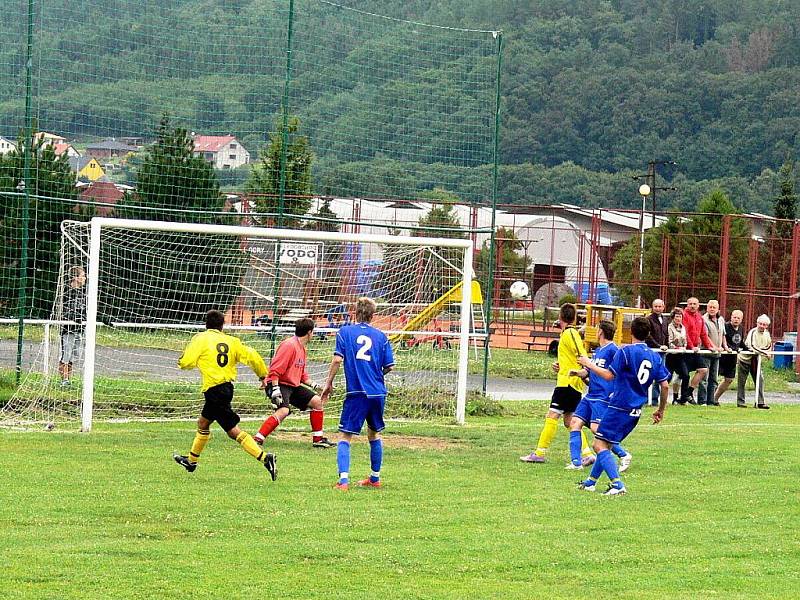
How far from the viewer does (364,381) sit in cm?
1205

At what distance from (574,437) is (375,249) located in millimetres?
6884

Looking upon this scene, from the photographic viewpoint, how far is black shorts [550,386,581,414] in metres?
14.1

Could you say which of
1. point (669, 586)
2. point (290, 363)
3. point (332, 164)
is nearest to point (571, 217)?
point (332, 164)

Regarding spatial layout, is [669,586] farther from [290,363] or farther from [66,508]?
[290,363]

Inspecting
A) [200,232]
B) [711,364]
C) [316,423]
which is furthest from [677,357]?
[200,232]

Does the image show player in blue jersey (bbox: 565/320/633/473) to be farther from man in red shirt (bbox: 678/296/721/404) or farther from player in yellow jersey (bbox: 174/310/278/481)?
man in red shirt (bbox: 678/296/721/404)

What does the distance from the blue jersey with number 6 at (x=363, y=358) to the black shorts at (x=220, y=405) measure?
1.21 metres

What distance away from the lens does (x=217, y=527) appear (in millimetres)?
9656

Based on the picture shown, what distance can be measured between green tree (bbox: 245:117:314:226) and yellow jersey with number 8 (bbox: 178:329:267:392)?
7.98m

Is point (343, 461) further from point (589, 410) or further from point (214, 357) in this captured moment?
point (589, 410)

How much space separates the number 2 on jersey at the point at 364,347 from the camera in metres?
12.1

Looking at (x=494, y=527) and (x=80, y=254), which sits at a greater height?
(x=80, y=254)

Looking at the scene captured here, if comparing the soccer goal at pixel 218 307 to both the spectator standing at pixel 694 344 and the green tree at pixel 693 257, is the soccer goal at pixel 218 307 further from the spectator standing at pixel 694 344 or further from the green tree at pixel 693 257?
the green tree at pixel 693 257

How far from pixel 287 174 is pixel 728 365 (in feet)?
32.3
